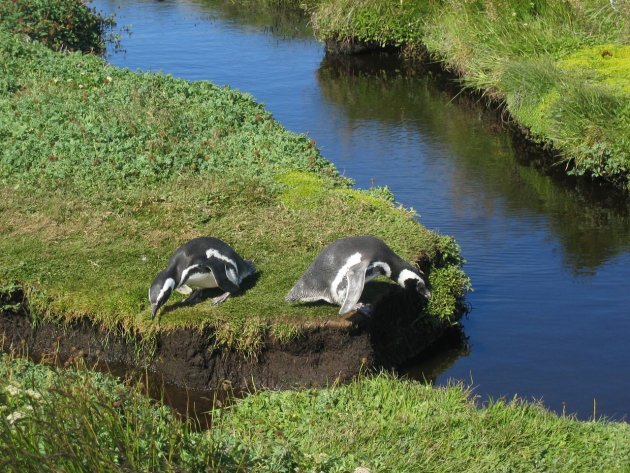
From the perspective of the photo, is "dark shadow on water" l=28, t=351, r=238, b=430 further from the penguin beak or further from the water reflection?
the water reflection

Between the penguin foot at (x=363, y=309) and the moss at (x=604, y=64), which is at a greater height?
the moss at (x=604, y=64)

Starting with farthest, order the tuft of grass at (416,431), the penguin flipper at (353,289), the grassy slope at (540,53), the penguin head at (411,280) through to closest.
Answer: the grassy slope at (540,53), the penguin head at (411,280), the penguin flipper at (353,289), the tuft of grass at (416,431)

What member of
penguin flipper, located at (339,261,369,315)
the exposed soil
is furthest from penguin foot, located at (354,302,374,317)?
penguin flipper, located at (339,261,369,315)

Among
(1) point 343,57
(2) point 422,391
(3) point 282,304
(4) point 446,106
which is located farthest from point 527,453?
(1) point 343,57

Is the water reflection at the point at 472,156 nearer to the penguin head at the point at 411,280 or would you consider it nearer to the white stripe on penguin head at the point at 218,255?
the penguin head at the point at 411,280


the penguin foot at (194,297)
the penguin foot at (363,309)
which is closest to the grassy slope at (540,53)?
the penguin foot at (363,309)

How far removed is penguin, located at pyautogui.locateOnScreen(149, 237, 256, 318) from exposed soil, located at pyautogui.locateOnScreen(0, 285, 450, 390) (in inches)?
15.5

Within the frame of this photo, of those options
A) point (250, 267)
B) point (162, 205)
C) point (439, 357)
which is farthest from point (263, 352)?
point (162, 205)

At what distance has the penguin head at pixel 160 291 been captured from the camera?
9.98 m

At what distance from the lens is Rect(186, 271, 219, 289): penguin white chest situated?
10.1 meters

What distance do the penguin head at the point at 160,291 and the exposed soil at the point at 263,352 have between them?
259 mm

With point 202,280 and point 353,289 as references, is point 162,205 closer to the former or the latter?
point 202,280

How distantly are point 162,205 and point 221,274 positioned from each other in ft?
8.18

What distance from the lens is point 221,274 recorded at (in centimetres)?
1020
